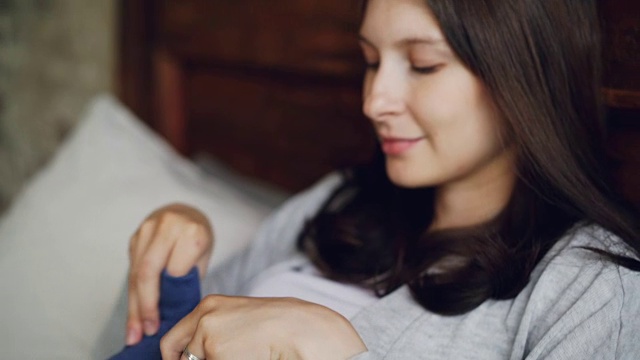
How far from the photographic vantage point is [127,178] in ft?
4.41

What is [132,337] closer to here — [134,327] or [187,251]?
[134,327]

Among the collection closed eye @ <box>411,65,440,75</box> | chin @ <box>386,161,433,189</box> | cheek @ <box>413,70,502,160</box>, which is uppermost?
closed eye @ <box>411,65,440,75</box>


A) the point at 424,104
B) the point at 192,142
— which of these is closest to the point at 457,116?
the point at 424,104

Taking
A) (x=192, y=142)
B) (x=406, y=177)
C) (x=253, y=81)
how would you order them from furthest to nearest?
1. (x=192, y=142)
2. (x=253, y=81)
3. (x=406, y=177)

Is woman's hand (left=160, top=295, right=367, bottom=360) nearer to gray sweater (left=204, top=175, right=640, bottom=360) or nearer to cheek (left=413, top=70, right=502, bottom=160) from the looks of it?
gray sweater (left=204, top=175, right=640, bottom=360)

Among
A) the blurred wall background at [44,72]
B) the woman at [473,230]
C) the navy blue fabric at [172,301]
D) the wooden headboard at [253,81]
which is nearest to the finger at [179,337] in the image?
the woman at [473,230]

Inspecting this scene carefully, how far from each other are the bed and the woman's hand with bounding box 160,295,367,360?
0.42m

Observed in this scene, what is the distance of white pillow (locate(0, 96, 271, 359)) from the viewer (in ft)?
3.73

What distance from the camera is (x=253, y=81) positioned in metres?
1.62

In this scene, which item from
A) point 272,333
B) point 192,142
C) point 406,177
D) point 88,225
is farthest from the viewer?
point 192,142

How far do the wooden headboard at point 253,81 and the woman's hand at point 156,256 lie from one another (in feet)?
1.53

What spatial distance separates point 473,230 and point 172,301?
1.46 ft

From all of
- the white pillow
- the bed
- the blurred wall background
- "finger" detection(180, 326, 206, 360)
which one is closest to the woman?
"finger" detection(180, 326, 206, 360)

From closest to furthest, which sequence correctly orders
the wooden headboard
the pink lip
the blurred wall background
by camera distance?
the pink lip, the wooden headboard, the blurred wall background
